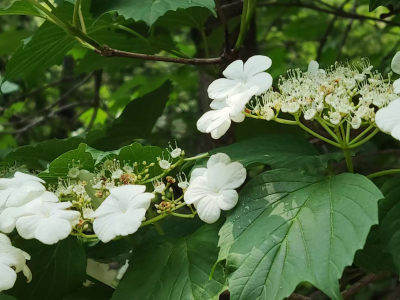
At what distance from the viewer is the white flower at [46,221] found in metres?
0.73

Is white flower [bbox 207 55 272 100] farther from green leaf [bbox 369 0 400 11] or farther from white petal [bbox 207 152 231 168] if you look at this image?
green leaf [bbox 369 0 400 11]

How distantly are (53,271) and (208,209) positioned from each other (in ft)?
1.02

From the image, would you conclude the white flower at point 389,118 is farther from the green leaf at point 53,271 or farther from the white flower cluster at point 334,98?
the green leaf at point 53,271

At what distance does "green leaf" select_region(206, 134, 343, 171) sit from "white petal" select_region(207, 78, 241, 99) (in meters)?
0.10

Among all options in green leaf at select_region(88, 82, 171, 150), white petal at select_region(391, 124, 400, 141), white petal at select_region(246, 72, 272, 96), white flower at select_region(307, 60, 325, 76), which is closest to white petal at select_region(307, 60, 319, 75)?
white flower at select_region(307, 60, 325, 76)

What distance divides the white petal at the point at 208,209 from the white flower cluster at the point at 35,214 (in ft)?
0.51

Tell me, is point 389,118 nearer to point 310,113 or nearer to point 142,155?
point 310,113

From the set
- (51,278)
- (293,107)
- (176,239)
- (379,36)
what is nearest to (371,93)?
(293,107)

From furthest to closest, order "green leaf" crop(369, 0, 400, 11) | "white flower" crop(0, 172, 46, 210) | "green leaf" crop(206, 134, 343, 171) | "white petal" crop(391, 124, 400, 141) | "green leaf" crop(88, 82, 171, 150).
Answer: "green leaf" crop(88, 82, 171, 150)
"green leaf" crop(369, 0, 400, 11)
"green leaf" crop(206, 134, 343, 171)
"white flower" crop(0, 172, 46, 210)
"white petal" crop(391, 124, 400, 141)

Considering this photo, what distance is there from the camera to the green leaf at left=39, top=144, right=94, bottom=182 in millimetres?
835

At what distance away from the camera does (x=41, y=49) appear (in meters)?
1.09

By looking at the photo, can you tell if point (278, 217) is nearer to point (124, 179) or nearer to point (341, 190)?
point (341, 190)

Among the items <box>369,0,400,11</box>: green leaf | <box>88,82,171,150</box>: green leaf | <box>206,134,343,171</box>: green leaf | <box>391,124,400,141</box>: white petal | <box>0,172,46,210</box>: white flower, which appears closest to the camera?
<box>391,124,400,141</box>: white petal

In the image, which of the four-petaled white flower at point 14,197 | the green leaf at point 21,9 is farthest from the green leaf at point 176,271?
the green leaf at point 21,9
